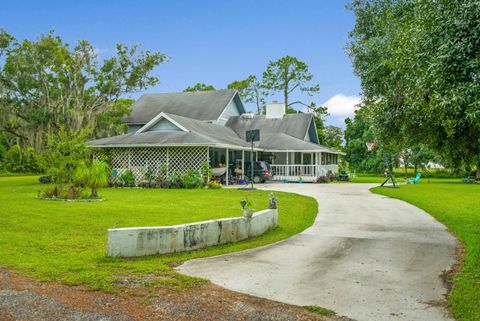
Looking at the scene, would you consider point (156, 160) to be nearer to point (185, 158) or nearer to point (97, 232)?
point (185, 158)

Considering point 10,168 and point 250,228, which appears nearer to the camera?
point 250,228

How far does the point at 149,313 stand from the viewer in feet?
15.1

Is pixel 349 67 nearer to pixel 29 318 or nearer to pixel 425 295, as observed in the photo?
pixel 425 295

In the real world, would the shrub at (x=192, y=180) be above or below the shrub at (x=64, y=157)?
below

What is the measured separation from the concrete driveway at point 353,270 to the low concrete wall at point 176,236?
0.70 m

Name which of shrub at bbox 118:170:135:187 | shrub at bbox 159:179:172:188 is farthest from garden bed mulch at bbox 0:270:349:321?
shrub at bbox 118:170:135:187

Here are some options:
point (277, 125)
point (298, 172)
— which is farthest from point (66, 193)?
point (277, 125)

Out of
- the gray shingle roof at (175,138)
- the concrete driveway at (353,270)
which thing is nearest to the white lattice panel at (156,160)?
the gray shingle roof at (175,138)

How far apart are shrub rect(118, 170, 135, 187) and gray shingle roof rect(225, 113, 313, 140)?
12.8m

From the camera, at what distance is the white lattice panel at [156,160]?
81.0 feet

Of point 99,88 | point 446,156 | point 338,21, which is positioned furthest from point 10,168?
point 446,156

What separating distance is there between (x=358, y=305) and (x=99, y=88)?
3044 cm

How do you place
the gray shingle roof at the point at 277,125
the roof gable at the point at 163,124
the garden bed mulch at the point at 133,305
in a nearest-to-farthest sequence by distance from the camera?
the garden bed mulch at the point at 133,305 < the roof gable at the point at 163,124 < the gray shingle roof at the point at 277,125

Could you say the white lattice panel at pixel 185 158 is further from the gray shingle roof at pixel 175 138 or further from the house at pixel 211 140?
the gray shingle roof at pixel 175 138
